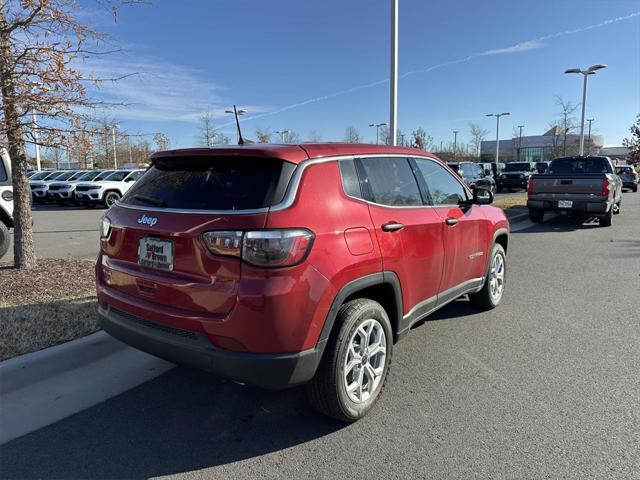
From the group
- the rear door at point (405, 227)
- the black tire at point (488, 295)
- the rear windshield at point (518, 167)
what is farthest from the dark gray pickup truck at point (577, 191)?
the rear windshield at point (518, 167)

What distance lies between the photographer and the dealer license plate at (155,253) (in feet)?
9.39

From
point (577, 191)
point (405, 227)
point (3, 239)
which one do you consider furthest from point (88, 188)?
point (405, 227)

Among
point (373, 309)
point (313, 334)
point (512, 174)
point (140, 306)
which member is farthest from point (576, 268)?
point (512, 174)

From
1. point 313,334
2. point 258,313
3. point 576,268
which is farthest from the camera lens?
point 576,268

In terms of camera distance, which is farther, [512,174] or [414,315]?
[512,174]

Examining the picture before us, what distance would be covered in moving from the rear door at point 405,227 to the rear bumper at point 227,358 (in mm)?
954

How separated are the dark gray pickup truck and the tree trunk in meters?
12.2

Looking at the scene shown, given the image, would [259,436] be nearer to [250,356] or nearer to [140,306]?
[250,356]

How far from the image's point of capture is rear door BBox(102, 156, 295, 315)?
2660 millimetres

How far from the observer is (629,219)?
1524 cm

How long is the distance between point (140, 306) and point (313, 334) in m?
1.13

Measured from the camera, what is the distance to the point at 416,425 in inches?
124

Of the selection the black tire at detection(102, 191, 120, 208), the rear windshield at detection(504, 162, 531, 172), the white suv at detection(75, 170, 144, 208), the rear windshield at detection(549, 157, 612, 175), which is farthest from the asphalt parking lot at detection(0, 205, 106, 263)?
the rear windshield at detection(504, 162, 531, 172)

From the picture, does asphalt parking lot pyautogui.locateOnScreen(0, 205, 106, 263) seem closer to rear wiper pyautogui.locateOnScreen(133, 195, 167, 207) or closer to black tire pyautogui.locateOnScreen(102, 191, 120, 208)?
black tire pyautogui.locateOnScreen(102, 191, 120, 208)
